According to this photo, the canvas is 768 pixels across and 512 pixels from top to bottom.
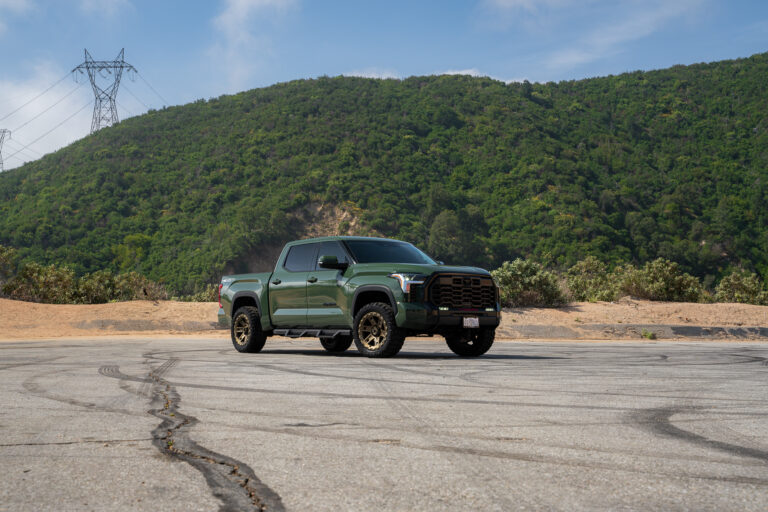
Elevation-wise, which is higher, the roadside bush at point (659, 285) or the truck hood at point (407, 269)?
the truck hood at point (407, 269)

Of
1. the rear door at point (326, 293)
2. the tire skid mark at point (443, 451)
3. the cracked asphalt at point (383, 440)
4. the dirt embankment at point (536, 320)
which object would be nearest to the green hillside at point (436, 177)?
the dirt embankment at point (536, 320)

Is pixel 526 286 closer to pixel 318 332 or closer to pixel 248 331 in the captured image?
pixel 248 331

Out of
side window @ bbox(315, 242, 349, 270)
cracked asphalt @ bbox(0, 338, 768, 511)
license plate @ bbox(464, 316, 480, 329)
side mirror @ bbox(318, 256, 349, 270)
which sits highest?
side window @ bbox(315, 242, 349, 270)

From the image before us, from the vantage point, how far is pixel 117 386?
8289 mm

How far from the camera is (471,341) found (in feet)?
45.1

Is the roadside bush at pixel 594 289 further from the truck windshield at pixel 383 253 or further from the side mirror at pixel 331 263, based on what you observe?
the side mirror at pixel 331 263

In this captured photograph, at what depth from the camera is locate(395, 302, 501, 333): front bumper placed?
11.7 metres

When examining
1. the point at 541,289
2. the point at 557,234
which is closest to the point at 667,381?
the point at 541,289

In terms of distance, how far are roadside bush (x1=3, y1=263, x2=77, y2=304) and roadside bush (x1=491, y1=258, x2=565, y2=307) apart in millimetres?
14148

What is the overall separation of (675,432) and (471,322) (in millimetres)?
6855

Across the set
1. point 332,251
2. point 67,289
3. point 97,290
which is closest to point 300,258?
point 332,251

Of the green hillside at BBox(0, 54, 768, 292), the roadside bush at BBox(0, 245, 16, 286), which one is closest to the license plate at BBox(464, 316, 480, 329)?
the roadside bush at BBox(0, 245, 16, 286)

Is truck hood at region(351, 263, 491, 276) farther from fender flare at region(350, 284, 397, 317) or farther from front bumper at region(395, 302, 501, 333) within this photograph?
front bumper at region(395, 302, 501, 333)

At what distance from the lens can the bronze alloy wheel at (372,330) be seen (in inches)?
478
